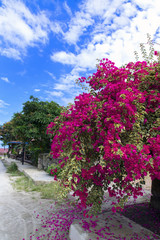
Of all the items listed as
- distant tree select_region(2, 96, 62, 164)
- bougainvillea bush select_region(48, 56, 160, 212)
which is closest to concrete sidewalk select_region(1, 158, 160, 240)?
bougainvillea bush select_region(48, 56, 160, 212)

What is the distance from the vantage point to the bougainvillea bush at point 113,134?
2789 millimetres

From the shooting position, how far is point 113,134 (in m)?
2.83

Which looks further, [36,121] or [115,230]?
[36,121]

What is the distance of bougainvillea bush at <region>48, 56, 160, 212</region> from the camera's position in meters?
2.79

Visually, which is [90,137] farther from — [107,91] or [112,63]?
[112,63]

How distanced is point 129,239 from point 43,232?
1883 millimetres

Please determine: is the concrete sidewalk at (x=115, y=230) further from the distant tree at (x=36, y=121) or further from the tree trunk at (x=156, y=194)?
the distant tree at (x=36, y=121)

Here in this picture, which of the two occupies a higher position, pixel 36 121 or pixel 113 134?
pixel 36 121

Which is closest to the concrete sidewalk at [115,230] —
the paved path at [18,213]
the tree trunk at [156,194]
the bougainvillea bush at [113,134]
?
the bougainvillea bush at [113,134]

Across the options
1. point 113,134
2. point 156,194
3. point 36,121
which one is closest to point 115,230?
point 156,194

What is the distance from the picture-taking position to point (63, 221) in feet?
14.7

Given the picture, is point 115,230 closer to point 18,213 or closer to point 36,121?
point 18,213

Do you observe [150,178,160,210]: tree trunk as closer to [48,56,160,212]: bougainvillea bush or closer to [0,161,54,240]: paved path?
[48,56,160,212]: bougainvillea bush

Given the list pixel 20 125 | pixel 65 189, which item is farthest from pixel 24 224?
pixel 20 125
